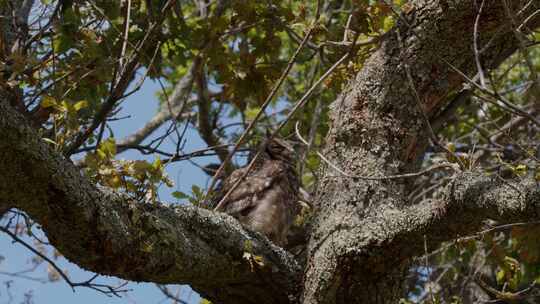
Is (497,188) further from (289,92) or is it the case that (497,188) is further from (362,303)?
(289,92)

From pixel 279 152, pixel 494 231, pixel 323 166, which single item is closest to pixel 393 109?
pixel 323 166

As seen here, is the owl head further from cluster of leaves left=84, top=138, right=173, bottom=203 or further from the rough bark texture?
cluster of leaves left=84, top=138, right=173, bottom=203

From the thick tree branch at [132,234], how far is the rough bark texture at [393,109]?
25cm

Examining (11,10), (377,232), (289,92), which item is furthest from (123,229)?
(289,92)

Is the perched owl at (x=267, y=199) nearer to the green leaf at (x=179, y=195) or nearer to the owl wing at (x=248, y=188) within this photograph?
the owl wing at (x=248, y=188)

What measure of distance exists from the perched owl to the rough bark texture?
4.97 ft

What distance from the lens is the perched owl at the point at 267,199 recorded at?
507 cm

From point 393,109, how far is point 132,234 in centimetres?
132

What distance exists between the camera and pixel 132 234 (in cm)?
270

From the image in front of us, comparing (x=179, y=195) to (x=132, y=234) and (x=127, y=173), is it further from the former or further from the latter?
(x=132, y=234)

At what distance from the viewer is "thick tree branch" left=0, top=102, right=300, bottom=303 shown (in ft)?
7.60

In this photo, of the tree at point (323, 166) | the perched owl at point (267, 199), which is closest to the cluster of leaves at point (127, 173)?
the tree at point (323, 166)

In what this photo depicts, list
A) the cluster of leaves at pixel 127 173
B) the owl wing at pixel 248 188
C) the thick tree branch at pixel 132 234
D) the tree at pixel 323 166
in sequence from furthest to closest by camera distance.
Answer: the owl wing at pixel 248 188 → the cluster of leaves at pixel 127 173 → the tree at pixel 323 166 → the thick tree branch at pixel 132 234

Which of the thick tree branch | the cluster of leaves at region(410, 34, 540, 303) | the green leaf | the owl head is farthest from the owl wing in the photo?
the thick tree branch
